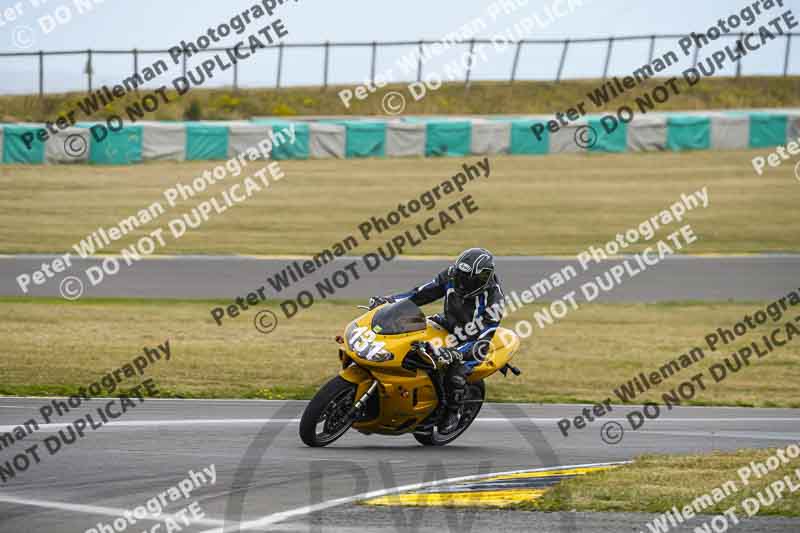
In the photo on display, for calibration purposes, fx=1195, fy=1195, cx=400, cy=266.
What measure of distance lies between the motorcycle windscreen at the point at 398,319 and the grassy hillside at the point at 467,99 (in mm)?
39717

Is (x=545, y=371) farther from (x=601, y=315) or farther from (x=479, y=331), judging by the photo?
(x=479, y=331)

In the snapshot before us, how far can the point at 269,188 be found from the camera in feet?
130

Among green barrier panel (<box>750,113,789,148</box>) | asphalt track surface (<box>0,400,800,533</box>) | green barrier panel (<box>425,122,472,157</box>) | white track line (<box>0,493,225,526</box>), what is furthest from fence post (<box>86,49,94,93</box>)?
white track line (<box>0,493,225,526</box>)

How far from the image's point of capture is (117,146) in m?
41.2

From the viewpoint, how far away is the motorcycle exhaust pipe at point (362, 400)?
33.7 feet

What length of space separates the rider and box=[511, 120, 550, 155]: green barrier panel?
33.9m

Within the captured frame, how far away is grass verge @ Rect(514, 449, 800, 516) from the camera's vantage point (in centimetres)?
829

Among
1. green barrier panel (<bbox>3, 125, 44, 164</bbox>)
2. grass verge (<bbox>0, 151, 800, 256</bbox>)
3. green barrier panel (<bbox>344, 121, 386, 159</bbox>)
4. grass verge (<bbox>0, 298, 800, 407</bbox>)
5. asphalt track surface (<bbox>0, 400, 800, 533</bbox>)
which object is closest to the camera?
asphalt track surface (<bbox>0, 400, 800, 533</bbox>)

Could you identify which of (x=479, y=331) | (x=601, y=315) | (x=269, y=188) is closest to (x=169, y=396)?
(x=479, y=331)

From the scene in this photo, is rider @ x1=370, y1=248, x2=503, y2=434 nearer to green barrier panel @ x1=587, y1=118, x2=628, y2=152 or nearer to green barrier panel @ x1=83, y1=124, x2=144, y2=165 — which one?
green barrier panel @ x1=83, y1=124, x2=144, y2=165

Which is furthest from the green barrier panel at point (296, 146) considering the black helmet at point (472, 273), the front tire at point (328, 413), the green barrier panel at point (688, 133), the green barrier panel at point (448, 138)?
the front tire at point (328, 413)

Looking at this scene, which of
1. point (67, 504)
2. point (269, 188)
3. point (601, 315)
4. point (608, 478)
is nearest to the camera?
point (67, 504)

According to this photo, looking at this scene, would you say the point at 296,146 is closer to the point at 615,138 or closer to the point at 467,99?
the point at 615,138

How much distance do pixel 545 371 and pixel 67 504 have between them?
1130cm
